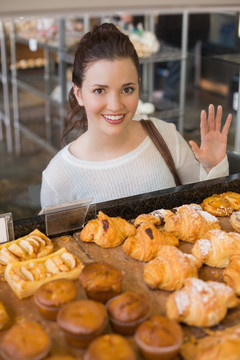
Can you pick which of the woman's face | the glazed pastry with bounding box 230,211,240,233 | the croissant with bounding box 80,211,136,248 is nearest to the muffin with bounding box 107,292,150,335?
the croissant with bounding box 80,211,136,248

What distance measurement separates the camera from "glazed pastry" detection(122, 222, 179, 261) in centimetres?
134

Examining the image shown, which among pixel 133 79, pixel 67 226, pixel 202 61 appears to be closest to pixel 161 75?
pixel 202 61

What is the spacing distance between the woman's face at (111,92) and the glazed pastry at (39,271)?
647mm

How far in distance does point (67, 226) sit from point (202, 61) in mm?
3556

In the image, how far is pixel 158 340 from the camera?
3.17 ft


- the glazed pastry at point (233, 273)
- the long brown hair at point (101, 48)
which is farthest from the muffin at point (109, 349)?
the long brown hair at point (101, 48)

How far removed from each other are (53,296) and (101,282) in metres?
0.12

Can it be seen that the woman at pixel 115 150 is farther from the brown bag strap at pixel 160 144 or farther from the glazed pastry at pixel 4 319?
the glazed pastry at pixel 4 319

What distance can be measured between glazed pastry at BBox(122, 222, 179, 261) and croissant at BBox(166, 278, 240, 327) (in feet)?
0.74

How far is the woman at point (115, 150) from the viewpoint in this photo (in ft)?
5.87

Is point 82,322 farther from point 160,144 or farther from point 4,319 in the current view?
point 160,144

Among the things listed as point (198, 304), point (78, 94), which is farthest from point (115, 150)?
point (198, 304)

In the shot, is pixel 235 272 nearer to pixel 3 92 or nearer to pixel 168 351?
pixel 168 351

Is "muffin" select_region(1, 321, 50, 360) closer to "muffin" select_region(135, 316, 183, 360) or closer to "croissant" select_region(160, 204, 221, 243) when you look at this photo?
"muffin" select_region(135, 316, 183, 360)
